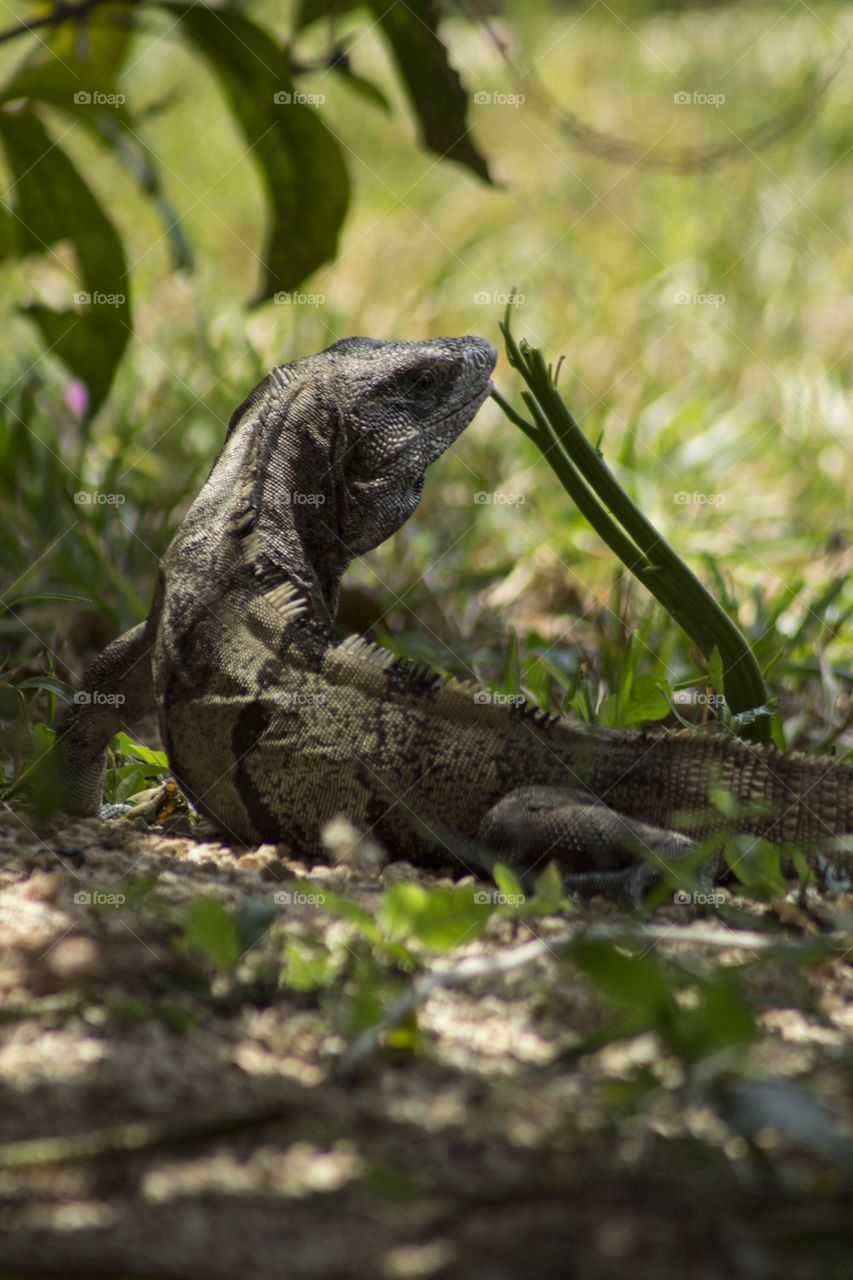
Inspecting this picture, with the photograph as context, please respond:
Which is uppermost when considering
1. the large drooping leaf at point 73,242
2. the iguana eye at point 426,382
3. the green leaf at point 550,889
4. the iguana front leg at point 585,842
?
the large drooping leaf at point 73,242

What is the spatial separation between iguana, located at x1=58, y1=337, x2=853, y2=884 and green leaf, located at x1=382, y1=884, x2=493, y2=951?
0.87 m

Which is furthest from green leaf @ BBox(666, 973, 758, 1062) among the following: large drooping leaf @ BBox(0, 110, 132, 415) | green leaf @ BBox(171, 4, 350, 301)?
large drooping leaf @ BBox(0, 110, 132, 415)

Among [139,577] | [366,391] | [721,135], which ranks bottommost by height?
[139,577]

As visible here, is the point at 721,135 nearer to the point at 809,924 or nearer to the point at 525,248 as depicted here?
the point at 525,248

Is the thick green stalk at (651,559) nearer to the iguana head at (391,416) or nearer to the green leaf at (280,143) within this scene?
the iguana head at (391,416)

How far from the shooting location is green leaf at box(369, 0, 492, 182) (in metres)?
4.00

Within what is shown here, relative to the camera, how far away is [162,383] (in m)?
7.09

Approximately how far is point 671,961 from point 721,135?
9829mm

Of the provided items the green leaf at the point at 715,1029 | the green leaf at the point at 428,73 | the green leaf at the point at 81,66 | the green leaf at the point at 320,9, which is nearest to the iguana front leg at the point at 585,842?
the green leaf at the point at 715,1029

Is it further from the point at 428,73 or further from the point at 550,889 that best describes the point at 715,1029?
the point at 428,73

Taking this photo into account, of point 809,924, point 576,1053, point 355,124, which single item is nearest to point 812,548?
point 809,924

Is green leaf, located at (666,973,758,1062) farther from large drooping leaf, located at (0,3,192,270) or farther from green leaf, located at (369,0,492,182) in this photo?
large drooping leaf, located at (0,3,192,270)

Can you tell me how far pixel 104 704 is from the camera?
3.81 m

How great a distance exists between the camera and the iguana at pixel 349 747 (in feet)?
11.3
